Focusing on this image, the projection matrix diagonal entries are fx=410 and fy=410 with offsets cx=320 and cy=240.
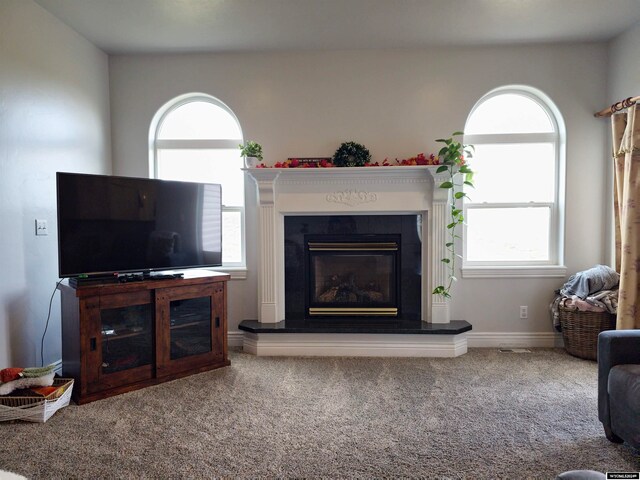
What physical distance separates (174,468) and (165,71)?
328 centimetres

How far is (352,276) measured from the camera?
384 centimetres

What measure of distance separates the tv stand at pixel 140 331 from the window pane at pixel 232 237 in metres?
0.65

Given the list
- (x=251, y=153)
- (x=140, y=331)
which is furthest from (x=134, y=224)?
(x=251, y=153)

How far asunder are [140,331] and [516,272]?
3.16 m

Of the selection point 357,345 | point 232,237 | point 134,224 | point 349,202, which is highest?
point 349,202

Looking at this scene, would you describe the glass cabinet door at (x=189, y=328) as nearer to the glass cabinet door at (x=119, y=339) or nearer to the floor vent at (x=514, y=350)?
the glass cabinet door at (x=119, y=339)

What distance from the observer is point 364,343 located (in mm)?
3469

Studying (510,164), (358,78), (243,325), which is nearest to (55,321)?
(243,325)

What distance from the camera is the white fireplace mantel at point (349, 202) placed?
11.6 feet

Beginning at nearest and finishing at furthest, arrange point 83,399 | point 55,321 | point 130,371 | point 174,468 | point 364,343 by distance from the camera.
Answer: point 174,468
point 83,399
point 130,371
point 55,321
point 364,343

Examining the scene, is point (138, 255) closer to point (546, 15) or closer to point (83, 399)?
point (83, 399)

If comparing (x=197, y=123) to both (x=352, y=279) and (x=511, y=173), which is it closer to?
(x=352, y=279)

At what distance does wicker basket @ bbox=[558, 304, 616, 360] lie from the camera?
3.25m

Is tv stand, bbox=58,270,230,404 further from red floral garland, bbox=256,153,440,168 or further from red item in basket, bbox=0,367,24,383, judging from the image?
red floral garland, bbox=256,153,440,168
